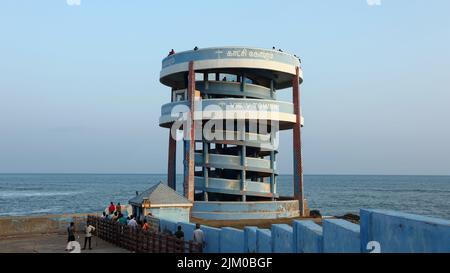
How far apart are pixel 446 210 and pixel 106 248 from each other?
294ft

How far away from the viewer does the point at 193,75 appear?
122 ft

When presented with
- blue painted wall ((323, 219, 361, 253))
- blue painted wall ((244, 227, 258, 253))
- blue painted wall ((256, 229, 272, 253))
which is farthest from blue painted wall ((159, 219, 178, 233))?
blue painted wall ((323, 219, 361, 253))

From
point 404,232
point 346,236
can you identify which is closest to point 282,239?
point 346,236

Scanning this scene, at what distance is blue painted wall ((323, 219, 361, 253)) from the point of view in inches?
509

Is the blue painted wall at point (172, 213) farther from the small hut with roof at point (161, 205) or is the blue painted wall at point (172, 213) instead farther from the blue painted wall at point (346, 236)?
the blue painted wall at point (346, 236)

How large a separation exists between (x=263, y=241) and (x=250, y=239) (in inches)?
34.1

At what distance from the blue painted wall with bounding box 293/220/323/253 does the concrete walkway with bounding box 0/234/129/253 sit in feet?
33.7

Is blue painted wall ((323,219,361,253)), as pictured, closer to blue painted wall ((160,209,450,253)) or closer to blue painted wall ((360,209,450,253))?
blue painted wall ((160,209,450,253))

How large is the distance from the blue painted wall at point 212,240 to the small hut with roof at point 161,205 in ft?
19.2

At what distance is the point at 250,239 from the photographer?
1823 centimetres

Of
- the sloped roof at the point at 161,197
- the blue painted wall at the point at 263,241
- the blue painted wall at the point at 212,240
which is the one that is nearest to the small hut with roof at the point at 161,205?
the sloped roof at the point at 161,197

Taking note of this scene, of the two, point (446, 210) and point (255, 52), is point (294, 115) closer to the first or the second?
point (255, 52)

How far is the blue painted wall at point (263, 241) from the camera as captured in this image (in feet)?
56.5
